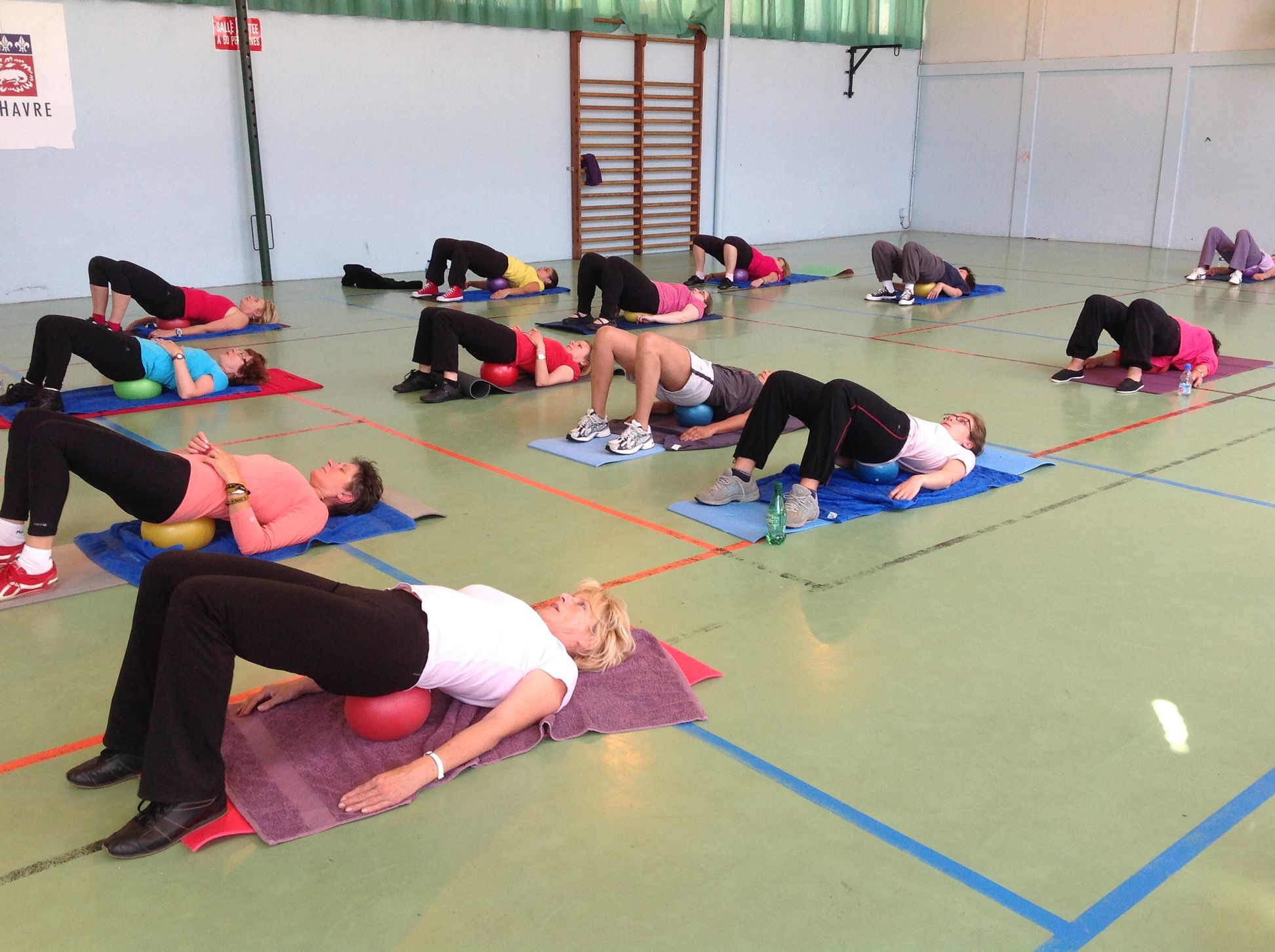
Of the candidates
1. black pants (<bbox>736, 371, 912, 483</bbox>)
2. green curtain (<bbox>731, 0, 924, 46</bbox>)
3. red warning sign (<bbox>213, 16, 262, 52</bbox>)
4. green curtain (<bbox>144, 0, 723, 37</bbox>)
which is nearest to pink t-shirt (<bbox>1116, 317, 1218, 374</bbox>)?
black pants (<bbox>736, 371, 912, 483</bbox>)

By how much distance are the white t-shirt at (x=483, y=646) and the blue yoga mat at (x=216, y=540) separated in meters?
1.29

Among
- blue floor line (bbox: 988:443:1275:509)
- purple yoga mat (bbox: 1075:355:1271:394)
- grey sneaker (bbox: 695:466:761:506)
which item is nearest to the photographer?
grey sneaker (bbox: 695:466:761:506)

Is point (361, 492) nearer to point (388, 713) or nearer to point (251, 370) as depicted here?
point (388, 713)

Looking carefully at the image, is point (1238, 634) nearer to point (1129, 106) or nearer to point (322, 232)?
point (322, 232)

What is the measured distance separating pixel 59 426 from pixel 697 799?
6.90ft

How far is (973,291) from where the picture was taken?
9.76m

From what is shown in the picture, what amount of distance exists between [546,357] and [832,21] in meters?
9.71

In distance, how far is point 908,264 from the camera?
9.17 meters

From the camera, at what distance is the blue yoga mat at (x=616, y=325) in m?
7.81

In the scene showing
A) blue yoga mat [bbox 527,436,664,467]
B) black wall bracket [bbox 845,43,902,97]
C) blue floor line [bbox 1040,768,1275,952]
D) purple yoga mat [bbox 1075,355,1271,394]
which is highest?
black wall bracket [bbox 845,43,902,97]

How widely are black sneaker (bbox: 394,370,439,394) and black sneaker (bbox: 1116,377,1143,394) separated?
3912 mm

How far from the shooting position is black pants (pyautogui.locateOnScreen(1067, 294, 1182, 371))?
614 cm

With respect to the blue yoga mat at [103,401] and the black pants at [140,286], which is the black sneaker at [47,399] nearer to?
the blue yoga mat at [103,401]

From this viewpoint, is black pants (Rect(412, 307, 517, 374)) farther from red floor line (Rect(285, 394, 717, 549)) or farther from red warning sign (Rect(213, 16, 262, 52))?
red warning sign (Rect(213, 16, 262, 52))
